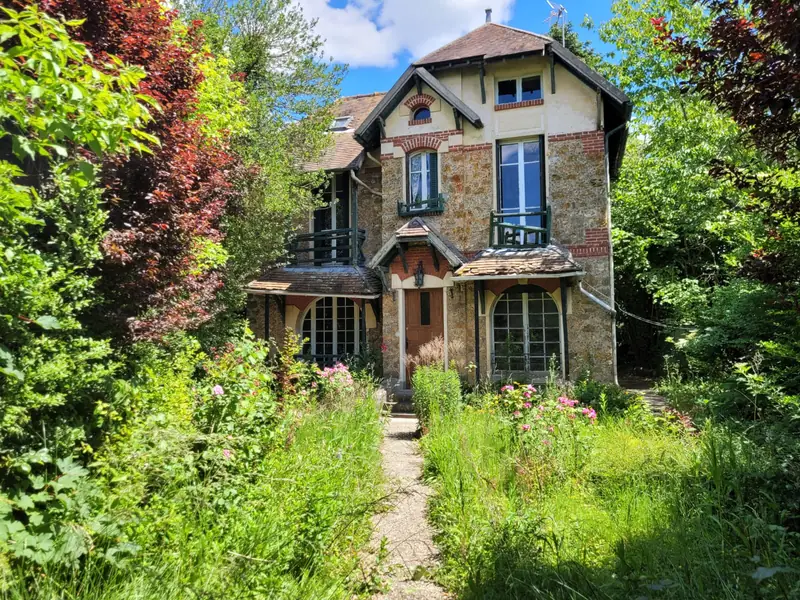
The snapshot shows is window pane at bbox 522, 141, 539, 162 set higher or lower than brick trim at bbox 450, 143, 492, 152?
lower

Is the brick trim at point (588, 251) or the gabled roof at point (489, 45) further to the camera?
the gabled roof at point (489, 45)

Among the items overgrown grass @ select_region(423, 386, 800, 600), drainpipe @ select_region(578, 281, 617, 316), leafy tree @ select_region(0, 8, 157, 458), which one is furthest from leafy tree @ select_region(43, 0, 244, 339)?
drainpipe @ select_region(578, 281, 617, 316)

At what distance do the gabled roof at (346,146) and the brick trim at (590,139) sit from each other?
17.5 ft

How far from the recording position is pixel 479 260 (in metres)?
11.0

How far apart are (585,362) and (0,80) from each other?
1048 centimetres

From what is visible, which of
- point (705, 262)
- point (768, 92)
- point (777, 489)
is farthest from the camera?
point (705, 262)

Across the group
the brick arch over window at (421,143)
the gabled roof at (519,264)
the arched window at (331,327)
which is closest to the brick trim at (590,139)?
the gabled roof at (519,264)

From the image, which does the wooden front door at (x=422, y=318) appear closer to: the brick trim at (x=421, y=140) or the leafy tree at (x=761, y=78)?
the brick trim at (x=421, y=140)

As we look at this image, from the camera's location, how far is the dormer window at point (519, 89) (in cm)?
1145

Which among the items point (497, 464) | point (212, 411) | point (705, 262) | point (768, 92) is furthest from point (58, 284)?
point (705, 262)

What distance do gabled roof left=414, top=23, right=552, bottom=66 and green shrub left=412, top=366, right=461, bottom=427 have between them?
25.3 ft

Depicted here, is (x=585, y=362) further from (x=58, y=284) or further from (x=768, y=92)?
(x=58, y=284)

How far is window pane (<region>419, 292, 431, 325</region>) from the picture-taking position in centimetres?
1174

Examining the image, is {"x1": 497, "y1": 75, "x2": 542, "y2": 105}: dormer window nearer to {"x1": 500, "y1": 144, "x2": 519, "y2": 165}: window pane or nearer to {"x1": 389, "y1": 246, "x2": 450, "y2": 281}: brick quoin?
{"x1": 500, "y1": 144, "x2": 519, "y2": 165}: window pane
